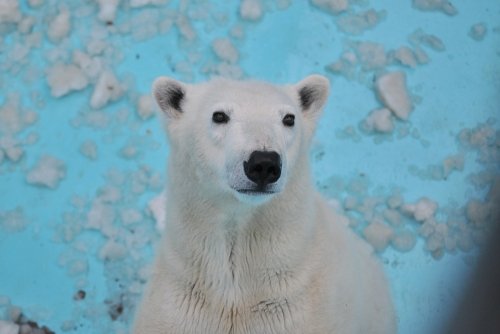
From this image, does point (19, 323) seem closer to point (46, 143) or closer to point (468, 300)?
point (46, 143)

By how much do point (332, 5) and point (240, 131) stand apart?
8.88 ft

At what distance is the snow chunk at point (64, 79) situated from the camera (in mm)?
4832

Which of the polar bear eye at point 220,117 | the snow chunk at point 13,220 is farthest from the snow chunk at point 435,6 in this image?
the polar bear eye at point 220,117

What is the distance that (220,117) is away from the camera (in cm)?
280

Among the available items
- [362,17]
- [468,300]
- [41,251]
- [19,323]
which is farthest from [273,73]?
[468,300]

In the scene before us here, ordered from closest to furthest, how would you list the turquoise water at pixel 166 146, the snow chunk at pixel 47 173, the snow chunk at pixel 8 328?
the snow chunk at pixel 8 328
the turquoise water at pixel 166 146
the snow chunk at pixel 47 173

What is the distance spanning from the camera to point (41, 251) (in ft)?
14.6

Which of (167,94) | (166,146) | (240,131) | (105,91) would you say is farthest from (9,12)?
(240,131)

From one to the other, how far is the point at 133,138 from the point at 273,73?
0.89 m

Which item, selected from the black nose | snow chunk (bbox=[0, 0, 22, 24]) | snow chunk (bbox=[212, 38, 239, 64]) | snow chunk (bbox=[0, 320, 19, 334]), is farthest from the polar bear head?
snow chunk (bbox=[0, 0, 22, 24])

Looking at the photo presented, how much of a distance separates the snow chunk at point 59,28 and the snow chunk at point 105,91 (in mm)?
395

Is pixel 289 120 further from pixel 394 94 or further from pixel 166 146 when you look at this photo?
pixel 394 94

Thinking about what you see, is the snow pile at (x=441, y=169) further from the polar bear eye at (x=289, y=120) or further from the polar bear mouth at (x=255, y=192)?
the polar bear mouth at (x=255, y=192)

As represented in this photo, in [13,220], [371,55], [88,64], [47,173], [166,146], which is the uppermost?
[371,55]
